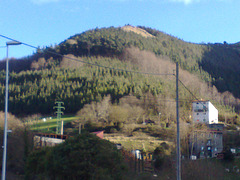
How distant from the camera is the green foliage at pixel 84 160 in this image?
33.5 feet

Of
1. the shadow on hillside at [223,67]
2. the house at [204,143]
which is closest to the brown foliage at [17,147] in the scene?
the house at [204,143]

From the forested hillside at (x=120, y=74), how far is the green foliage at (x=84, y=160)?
11851mm

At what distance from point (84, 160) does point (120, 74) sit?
62.6 metres

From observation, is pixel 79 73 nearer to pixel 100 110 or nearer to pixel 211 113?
pixel 100 110

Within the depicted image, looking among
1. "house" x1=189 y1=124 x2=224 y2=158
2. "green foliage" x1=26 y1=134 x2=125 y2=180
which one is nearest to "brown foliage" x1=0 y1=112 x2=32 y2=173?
"green foliage" x1=26 y1=134 x2=125 y2=180

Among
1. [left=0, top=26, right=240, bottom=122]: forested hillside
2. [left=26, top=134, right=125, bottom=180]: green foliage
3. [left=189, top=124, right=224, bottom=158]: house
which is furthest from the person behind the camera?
[left=0, top=26, right=240, bottom=122]: forested hillside

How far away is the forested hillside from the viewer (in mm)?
55591

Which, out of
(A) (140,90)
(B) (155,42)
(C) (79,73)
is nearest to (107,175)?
(A) (140,90)

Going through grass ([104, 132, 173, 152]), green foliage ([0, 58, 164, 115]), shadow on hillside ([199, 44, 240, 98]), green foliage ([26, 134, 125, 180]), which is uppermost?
shadow on hillside ([199, 44, 240, 98])

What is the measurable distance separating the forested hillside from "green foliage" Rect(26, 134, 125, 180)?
11851 millimetres

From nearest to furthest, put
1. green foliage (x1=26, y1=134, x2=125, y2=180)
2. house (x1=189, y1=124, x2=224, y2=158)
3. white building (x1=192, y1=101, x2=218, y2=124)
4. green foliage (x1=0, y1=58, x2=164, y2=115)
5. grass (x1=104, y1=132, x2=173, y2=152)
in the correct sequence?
green foliage (x1=26, y1=134, x2=125, y2=180) < grass (x1=104, y1=132, x2=173, y2=152) < house (x1=189, y1=124, x2=224, y2=158) < white building (x1=192, y1=101, x2=218, y2=124) < green foliage (x1=0, y1=58, x2=164, y2=115)

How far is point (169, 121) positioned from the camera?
44.5 m

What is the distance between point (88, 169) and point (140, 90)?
151ft

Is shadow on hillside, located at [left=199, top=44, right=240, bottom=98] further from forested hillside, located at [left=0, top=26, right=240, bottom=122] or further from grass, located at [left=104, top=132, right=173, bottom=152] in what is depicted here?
grass, located at [left=104, top=132, right=173, bottom=152]
